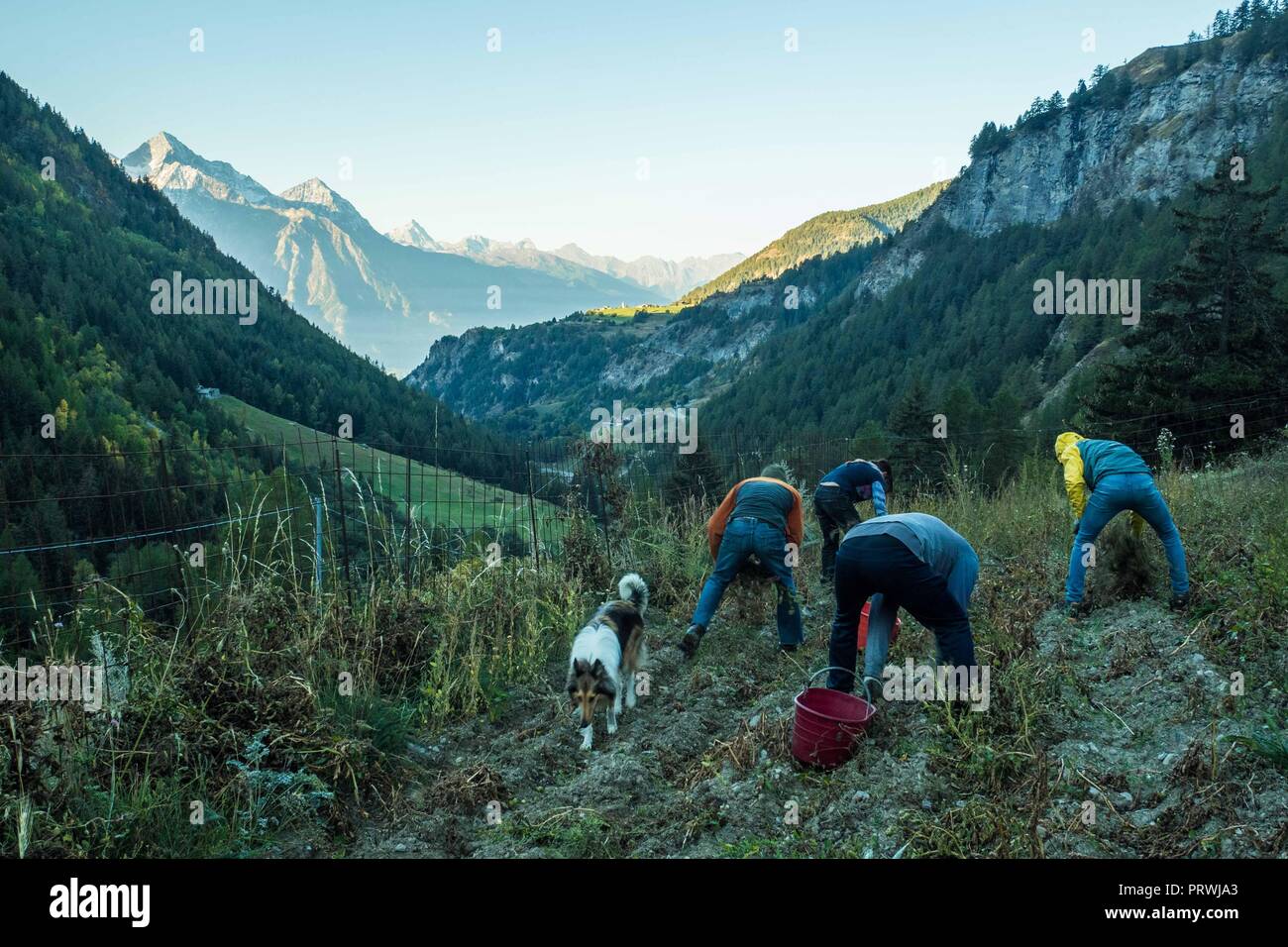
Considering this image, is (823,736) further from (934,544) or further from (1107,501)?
(1107,501)

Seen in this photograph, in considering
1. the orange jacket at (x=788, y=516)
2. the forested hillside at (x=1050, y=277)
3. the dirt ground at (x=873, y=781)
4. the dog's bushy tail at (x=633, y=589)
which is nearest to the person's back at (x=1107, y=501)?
the dirt ground at (x=873, y=781)

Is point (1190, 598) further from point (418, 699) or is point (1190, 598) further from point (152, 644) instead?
point (152, 644)

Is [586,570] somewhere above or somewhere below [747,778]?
above

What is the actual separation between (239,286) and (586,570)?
14471 centimetres

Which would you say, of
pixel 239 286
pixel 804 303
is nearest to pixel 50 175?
pixel 239 286

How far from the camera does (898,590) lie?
420 cm

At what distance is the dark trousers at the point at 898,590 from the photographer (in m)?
4.14

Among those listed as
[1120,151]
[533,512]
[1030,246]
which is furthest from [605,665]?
[1120,151]

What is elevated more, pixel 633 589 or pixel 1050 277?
pixel 1050 277

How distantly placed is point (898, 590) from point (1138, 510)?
9.11ft

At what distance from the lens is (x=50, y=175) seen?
119750 mm
